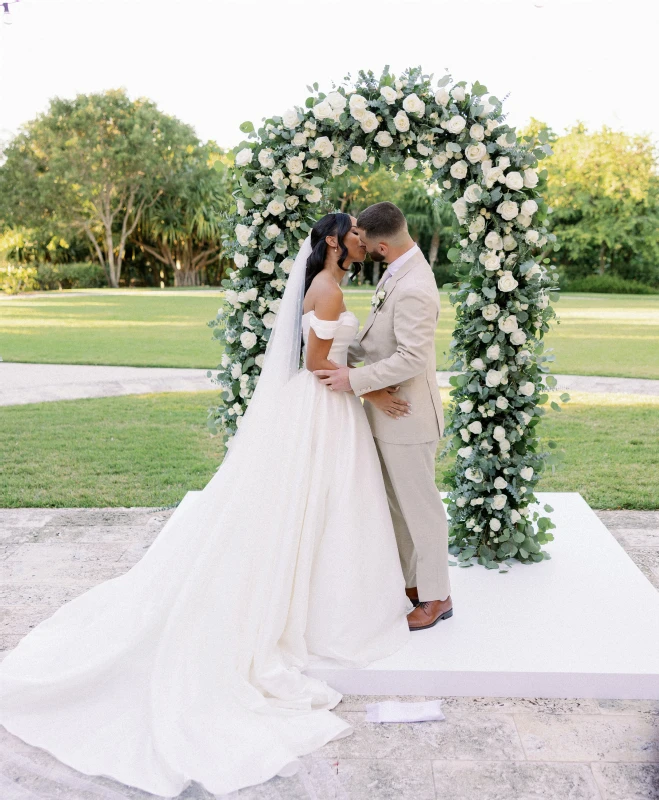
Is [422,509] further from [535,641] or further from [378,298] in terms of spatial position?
[378,298]

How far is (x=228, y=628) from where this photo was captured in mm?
3594

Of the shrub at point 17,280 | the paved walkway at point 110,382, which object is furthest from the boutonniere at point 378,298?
the shrub at point 17,280

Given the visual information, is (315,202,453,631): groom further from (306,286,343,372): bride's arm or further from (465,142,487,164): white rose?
(465,142,487,164): white rose

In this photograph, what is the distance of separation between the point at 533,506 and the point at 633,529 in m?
0.75

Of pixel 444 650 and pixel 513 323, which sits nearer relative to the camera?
pixel 444 650

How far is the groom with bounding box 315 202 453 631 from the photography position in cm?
380

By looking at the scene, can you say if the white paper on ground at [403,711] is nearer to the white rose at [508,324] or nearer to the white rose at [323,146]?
the white rose at [508,324]

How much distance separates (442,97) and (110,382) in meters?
8.86

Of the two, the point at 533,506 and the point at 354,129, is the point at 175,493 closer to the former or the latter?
the point at 533,506

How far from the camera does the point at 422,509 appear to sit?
4023mm

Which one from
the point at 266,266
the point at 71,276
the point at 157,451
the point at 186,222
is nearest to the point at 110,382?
the point at 157,451

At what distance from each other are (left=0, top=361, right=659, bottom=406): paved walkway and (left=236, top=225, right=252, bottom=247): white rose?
6864 millimetres

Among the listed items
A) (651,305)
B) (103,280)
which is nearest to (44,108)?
(103,280)

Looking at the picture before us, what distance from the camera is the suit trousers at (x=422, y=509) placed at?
4.01 metres
